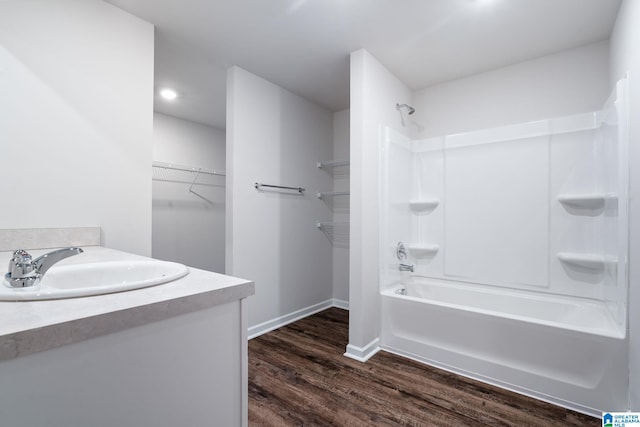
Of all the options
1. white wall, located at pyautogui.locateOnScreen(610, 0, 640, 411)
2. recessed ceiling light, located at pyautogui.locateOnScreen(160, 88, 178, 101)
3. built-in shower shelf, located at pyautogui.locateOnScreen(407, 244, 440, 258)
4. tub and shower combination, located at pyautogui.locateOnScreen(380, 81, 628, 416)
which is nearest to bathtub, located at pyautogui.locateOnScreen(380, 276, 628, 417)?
tub and shower combination, located at pyautogui.locateOnScreen(380, 81, 628, 416)

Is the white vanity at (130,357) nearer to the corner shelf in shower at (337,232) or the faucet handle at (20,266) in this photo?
the faucet handle at (20,266)

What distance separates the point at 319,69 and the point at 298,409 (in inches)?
103

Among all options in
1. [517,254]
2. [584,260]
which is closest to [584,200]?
[584,260]

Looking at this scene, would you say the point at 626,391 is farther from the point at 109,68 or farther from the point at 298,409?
the point at 109,68

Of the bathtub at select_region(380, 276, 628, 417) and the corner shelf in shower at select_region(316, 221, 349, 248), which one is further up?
the corner shelf in shower at select_region(316, 221, 349, 248)

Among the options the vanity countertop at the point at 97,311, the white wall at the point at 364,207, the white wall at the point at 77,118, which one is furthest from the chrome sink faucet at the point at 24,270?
the white wall at the point at 364,207

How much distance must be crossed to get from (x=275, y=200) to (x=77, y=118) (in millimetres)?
1657

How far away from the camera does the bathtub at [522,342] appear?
1675mm

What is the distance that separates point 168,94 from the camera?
325cm

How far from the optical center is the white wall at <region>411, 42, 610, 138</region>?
2.30 metres

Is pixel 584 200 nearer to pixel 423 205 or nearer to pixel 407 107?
pixel 423 205

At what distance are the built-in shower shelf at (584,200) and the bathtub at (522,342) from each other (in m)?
0.70

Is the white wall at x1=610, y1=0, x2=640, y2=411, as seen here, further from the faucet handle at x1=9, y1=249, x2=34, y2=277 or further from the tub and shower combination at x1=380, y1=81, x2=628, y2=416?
the faucet handle at x1=9, y1=249, x2=34, y2=277

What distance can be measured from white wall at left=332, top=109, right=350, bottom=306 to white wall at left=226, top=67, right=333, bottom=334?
0.09 metres
